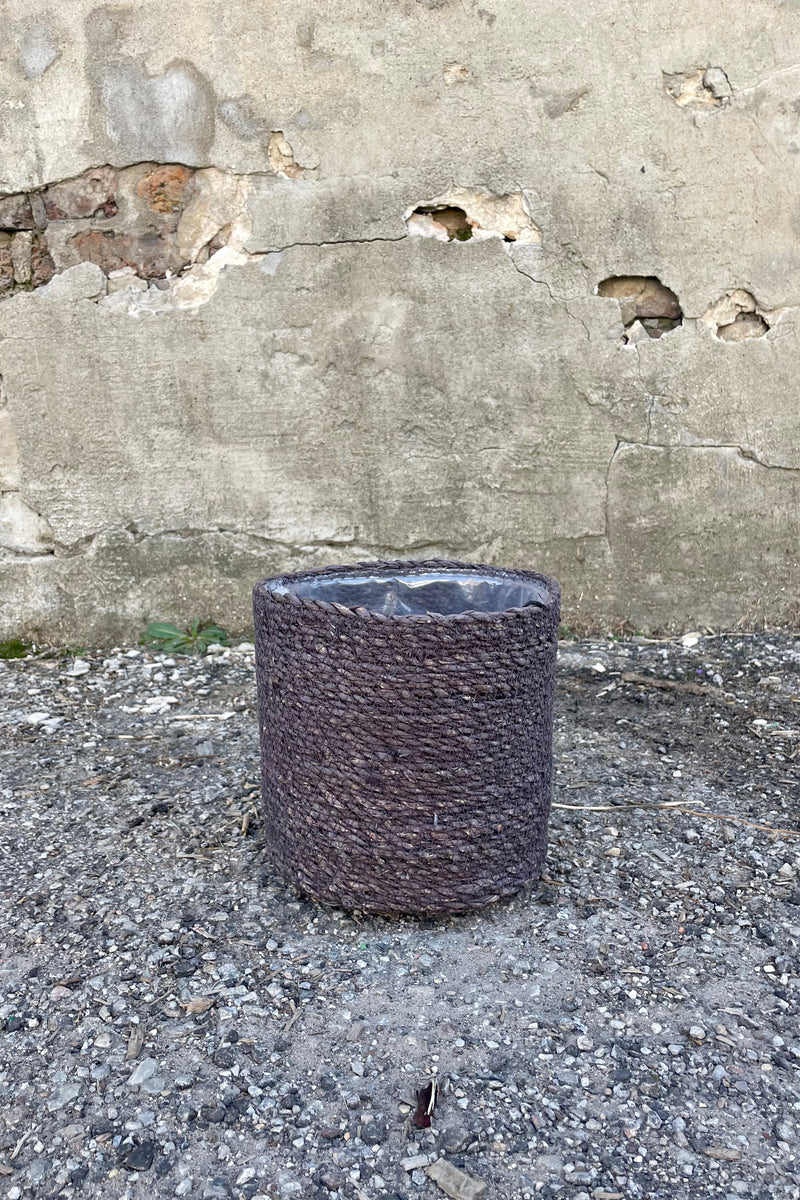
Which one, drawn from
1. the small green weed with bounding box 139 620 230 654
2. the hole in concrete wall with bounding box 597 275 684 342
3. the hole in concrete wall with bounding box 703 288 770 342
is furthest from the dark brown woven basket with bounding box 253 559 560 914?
the hole in concrete wall with bounding box 703 288 770 342

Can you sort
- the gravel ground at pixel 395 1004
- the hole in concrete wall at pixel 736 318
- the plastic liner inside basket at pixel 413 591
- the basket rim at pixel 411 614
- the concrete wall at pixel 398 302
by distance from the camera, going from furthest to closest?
the hole in concrete wall at pixel 736 318, the concrete wall at pixel 398 302, the plastic liner inside basket at pixel 413 591, the basket rim at pixel 411 614, the gravel ground at pixel 395 1004

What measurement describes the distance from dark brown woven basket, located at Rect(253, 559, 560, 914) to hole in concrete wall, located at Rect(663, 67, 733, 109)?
211cm

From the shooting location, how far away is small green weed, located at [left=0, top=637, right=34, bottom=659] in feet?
10.3

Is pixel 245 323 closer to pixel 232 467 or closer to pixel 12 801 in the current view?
pixel 232 467

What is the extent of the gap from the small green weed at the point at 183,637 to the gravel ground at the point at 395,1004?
824 mm

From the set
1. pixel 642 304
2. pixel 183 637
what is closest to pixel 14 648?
pixel 183 637

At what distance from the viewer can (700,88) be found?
9.70 ft

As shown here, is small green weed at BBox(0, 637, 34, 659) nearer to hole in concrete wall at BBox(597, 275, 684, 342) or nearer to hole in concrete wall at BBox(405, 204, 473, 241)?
hole in concrete wall at BBox(405, 204, 473, 241)

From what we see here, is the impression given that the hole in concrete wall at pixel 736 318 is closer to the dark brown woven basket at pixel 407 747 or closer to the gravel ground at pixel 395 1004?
the gravel ground at pixel 395 1004

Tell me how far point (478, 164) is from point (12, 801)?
2.28 meters

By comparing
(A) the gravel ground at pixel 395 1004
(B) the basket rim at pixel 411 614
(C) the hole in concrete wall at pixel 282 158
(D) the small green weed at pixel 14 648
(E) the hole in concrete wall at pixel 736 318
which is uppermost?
(C) the hole in concrete wall at pixel 282 158

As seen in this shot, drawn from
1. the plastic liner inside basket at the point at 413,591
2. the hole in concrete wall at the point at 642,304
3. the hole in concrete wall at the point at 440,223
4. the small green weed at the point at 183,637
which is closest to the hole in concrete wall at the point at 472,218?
the hole in concrete wall at the point at 440,223

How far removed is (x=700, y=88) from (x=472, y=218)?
2.61 feet

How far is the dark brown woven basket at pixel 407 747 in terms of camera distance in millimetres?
1514
